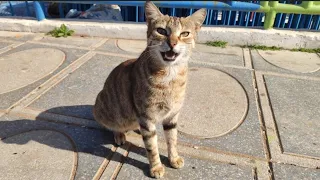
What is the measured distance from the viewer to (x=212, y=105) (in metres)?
3.53

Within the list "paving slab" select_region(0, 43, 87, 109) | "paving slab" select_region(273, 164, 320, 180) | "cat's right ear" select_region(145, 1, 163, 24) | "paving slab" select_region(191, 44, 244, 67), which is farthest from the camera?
"paving slab" select_region(191, 44, 244, 67)

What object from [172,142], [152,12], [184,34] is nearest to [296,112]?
[172,142]

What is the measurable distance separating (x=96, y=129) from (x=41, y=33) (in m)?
3.67

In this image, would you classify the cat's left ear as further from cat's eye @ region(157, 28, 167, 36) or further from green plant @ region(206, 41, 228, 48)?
green plant @ region(206, 41, 228, 48)

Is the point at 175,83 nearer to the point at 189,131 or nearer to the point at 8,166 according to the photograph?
the point at 189,131

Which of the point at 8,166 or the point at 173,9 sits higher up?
the point at 173,9

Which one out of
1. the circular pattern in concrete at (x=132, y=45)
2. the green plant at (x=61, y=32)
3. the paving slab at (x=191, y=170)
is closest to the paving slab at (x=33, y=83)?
the green plant at (x=61, y=32)

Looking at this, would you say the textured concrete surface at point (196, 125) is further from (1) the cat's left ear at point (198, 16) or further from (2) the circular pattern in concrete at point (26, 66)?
(1) the cat's left ear at point (198, 16)

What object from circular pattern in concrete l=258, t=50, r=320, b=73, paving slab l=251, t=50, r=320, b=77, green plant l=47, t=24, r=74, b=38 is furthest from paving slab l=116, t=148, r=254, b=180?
green plant l=47, t=24, r=74, b=38

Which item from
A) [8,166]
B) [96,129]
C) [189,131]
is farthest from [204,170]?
[8,166]

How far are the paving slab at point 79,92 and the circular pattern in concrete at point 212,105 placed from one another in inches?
49.3

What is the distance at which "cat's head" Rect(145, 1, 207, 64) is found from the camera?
2117 mm

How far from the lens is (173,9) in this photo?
554cm

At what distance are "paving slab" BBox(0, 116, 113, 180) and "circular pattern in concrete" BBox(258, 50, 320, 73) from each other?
10.9 ft
